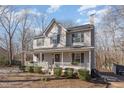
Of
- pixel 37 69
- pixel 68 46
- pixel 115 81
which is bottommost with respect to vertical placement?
pixel 115 81

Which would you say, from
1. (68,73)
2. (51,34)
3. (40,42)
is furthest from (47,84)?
(40,42)

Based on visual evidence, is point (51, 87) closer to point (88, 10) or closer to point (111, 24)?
point (88, 10)

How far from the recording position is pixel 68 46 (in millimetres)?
24672

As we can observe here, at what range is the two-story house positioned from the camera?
898 inches

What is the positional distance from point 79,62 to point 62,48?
8.50 ft

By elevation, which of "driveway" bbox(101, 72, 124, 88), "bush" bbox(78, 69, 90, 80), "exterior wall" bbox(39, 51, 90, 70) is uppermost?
"exterior wall" bbox(39, 51, 90, 70)

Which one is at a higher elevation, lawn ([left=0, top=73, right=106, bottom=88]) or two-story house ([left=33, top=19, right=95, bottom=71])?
two-story house ([left=33, top=19, right=95, bottom=71])

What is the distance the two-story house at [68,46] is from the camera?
2280cm

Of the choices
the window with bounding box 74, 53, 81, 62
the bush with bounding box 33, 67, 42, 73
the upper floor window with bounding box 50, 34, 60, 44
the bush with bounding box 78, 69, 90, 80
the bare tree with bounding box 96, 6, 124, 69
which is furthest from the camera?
the bare tree with bounding box 96, 6, 124, 69

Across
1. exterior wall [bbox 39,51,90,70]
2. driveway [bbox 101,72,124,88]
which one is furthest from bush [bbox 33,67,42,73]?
driveway [bbox 101,72,124,88]

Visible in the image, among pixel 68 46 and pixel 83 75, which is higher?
pixel 68 46

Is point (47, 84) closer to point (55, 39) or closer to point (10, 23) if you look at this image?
point (55, 39)

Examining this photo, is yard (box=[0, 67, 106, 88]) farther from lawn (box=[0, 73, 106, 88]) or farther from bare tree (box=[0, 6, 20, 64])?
bare tree (box=[0, 6, 20, 64])

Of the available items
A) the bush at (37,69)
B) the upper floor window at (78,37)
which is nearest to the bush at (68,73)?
the upper floor window at (78,37)
